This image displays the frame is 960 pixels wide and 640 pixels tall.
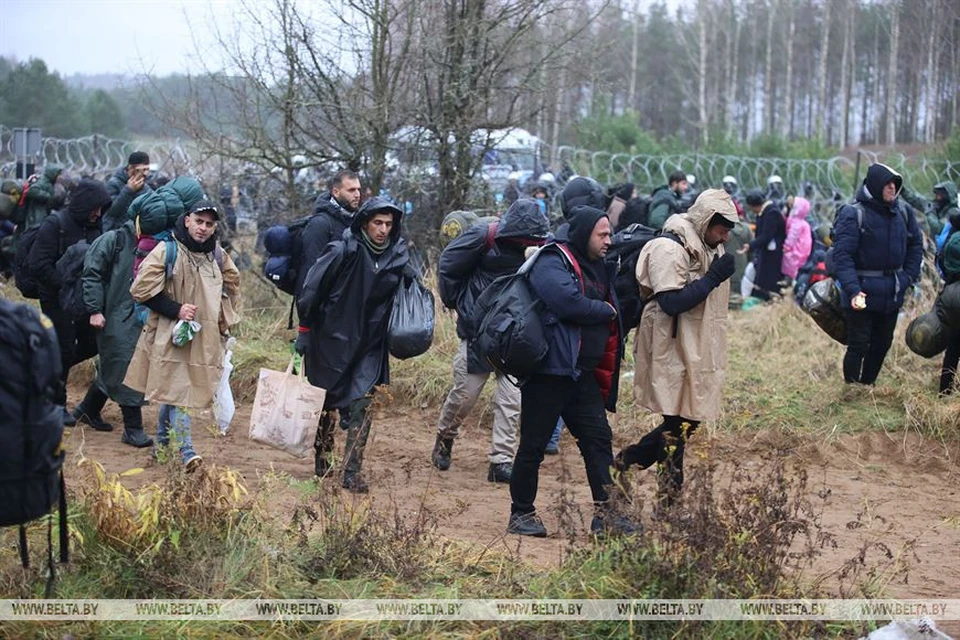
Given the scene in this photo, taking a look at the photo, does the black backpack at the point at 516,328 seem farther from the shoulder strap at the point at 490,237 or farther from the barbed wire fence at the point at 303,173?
the barbed wire fence at the point at 303,173

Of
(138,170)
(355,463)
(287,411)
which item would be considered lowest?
(355,463)

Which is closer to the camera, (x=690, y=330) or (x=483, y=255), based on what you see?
(x=690, y=330)

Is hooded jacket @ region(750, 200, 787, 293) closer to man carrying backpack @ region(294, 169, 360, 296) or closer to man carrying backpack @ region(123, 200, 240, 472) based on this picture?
man carrying backpack @ region(294, 169, 360, 296)

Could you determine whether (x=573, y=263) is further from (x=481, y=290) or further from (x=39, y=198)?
(x=39, y=198)

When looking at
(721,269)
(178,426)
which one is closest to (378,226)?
(178,426)

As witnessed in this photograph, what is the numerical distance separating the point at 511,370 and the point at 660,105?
2236 inches

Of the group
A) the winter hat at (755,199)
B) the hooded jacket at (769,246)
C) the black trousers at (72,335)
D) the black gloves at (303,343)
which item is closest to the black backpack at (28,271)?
the black trousers at (72,335)

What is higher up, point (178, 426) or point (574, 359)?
point (574, 359)

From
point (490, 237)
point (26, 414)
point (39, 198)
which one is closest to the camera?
point (26, 414)

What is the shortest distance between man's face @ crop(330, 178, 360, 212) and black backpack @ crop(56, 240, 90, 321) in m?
1.95

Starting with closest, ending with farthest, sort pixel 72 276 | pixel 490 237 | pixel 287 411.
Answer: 1. pixel 287 411
2. pixel 490 237
3. pixel 72 276

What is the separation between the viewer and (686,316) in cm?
634

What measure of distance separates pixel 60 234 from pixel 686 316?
4.76 metres

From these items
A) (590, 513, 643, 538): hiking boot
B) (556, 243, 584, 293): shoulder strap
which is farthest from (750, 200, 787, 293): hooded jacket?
(590, 513, 643, 538): hiking boot
